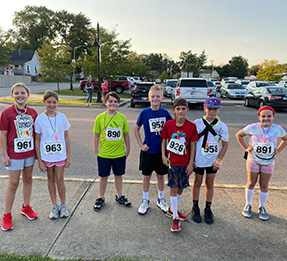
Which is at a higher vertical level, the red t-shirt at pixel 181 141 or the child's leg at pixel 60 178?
the red t-shirt at pixel 181 141

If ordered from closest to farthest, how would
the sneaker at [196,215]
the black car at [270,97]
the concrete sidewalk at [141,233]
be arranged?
the concrete sidewalk at [141,233] → the sneaker at [196,215] → the black car at [270,97]

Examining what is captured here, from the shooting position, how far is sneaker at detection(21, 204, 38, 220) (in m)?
2.98

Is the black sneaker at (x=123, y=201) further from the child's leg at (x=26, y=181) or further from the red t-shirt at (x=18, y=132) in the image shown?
the red t-shirt at (x=18, y=132)

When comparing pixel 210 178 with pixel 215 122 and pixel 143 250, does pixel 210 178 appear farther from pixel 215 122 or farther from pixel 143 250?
pixel 143 250

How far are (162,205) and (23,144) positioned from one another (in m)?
2.02

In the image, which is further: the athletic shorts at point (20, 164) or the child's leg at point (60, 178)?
the child's leg at point (60, 178)

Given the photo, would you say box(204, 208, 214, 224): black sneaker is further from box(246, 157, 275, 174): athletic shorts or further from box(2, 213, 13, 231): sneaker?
box(2, 213, 13, 231): sneaker

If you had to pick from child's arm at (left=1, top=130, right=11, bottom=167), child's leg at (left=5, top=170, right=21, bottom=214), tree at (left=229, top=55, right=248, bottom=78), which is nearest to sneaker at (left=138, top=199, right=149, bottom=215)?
child's leg at (left=5, top=170, right=21, bottom=214)

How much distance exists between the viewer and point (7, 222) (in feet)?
A: 9.16

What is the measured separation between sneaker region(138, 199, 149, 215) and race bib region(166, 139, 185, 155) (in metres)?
0.93

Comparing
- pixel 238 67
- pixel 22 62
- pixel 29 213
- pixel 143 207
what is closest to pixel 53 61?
pixel 29 213

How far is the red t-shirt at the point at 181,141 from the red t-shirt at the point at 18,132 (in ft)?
5.70

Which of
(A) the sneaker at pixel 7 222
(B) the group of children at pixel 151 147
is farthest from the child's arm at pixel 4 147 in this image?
(A) the sneaker at pixel 7 222

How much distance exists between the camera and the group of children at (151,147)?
2.80m
